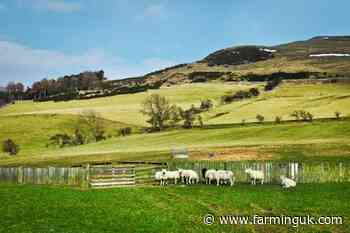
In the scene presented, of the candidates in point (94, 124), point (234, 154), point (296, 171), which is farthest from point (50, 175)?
point (94, 124)

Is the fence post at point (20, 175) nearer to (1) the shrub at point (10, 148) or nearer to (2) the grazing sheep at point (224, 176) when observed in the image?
(2) the grazing sheep at point (224, 176)

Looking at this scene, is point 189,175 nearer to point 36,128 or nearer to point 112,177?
point 112,177

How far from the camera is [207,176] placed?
41094 millimetres

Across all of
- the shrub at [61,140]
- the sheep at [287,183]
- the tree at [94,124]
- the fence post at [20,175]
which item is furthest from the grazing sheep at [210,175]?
the tree at [94,124]

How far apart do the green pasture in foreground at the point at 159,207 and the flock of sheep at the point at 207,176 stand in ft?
7.59

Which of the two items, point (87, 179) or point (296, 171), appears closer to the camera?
point (87, 179)

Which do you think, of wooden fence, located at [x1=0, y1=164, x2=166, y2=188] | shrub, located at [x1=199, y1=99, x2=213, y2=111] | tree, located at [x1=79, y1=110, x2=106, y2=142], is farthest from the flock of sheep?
shrub, located at [x1=199, y1=99, x2=213, y2=111]

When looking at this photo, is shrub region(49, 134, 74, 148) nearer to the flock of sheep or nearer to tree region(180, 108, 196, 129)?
tree region(180, 108, 196, 129)

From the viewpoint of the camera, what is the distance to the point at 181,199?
105 feet

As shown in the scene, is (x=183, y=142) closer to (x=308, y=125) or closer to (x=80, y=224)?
(x=308, y=125)

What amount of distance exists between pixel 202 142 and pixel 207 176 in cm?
4607

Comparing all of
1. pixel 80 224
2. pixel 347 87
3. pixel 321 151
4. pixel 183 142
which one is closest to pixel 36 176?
pixel 80 224

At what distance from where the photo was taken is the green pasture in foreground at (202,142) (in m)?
65.3

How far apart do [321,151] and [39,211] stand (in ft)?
136
